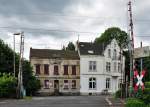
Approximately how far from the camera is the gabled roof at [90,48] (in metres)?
88.6

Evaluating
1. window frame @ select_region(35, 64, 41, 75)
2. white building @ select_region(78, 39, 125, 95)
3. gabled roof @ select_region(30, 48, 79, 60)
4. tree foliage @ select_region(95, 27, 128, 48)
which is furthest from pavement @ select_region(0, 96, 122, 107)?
tree foliage @ select_region(95, 27, 128, 48)

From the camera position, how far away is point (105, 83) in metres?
88.7

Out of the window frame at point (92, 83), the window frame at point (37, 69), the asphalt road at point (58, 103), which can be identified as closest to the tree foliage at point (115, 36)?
the window frame at point (92, 83)

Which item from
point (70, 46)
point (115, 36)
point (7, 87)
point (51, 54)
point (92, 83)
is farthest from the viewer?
point (70, 46)

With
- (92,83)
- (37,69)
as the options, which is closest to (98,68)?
(92,83)

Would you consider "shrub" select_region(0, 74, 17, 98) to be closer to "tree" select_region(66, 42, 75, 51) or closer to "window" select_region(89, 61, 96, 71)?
"window" select_region(89, 61, 96, 71)

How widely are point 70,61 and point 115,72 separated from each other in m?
10.1

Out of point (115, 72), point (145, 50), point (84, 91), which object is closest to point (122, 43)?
point (115, 72)

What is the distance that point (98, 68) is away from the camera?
290 feet

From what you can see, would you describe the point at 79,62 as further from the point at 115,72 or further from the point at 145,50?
the point at 145,50

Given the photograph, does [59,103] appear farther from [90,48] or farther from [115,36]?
[115,36]

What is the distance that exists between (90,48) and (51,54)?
8.24 m

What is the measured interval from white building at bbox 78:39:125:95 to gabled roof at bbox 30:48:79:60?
175 centimetres

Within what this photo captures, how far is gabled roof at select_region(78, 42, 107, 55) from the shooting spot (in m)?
88.6
